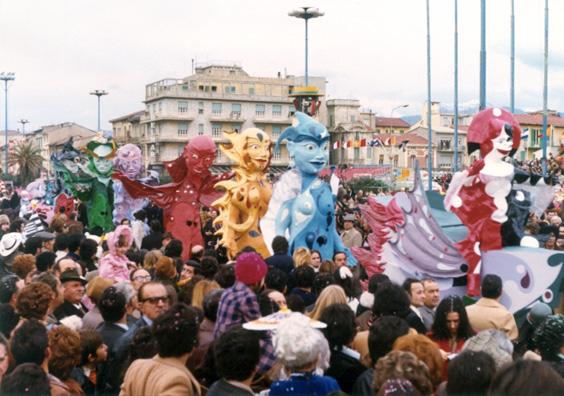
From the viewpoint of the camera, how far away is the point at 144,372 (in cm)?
412

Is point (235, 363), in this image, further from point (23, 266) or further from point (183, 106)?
point (183, 106)

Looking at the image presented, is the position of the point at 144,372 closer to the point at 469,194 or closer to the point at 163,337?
the point at 163,337

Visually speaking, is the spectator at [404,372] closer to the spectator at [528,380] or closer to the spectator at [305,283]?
the spectator at [528,380]

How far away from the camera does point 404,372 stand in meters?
3.56

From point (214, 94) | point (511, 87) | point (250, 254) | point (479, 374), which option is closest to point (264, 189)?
point (250, 254)

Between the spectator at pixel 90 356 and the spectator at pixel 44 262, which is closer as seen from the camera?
the spectator at pixel 90 356

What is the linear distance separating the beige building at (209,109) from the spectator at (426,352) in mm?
45594

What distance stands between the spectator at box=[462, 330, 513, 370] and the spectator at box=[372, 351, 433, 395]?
0.61 metres

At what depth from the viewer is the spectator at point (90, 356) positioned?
4.82m

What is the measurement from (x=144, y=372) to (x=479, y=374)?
1.67 metres

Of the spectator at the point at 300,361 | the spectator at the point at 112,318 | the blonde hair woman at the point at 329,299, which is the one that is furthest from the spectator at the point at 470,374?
the spectator at the point at 112,318

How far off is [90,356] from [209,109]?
48.1m

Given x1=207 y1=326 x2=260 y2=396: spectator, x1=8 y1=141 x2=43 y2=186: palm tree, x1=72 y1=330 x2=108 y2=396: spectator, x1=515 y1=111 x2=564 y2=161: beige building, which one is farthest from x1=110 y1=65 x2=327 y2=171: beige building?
x1=207 y1=326 x2=260 y2=396: spectator

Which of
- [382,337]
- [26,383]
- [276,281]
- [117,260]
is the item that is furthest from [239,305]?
[117,260]
